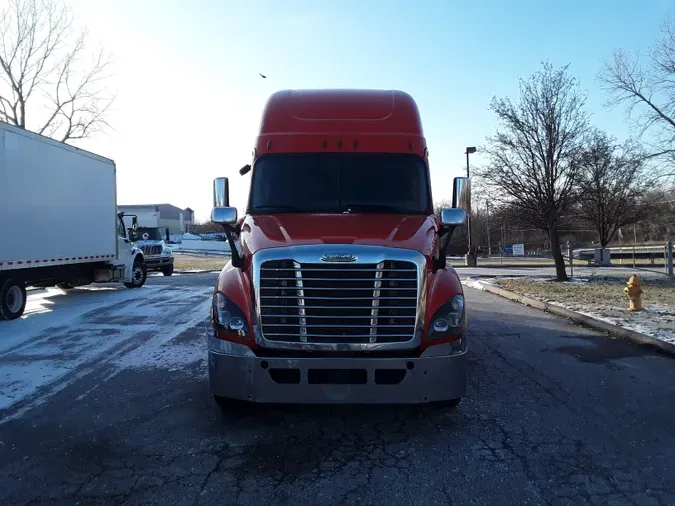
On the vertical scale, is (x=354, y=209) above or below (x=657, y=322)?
above

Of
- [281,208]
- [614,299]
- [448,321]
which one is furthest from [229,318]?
[614,299]

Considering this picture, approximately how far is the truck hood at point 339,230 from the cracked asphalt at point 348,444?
161cm

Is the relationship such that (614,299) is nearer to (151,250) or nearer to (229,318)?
(229,318)

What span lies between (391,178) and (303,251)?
1871 millimetres

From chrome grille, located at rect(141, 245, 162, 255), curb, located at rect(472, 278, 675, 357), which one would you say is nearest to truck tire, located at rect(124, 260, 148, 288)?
chrome grille, located at rect(141, 245, 162, 255)

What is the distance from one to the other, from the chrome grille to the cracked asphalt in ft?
49.3

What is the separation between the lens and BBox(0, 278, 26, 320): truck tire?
9.98 m

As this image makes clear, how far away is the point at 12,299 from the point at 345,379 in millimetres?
9151

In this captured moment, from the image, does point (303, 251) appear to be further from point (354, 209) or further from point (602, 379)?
point (602, 379)

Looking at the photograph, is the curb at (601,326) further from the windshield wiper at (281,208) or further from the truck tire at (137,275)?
the truck tire at (137,275)

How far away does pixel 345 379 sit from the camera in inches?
161

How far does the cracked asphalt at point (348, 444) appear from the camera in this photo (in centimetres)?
339

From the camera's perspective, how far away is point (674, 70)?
1473cm

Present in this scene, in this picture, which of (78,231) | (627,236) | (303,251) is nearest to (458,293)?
(303,251)
